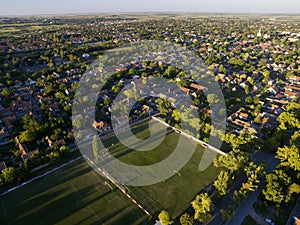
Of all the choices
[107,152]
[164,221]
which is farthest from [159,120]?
[164,221]

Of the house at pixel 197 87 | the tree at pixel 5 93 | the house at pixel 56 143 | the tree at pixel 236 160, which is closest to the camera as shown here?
the tree at pixel 236 160

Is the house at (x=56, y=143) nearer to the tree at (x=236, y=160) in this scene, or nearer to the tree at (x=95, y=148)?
the tree at (x=95, y=148)

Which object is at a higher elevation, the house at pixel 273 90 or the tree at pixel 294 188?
the house at pixel 273 90

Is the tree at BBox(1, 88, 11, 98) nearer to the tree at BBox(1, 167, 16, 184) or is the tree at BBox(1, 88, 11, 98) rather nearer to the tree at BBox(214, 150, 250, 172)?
the tree at BBox(1, 167, 16, 184)

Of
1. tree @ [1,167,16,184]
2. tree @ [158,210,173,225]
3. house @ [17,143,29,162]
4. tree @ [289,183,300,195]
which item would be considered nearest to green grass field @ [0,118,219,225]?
tree @ [1,167,16,184]

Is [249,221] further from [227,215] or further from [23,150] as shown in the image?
[23,150]

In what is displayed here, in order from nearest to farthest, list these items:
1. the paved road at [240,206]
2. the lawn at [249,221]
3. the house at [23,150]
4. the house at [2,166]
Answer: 1. the lawn at [249,221]
2. the paved road at [240,206]
3. the house at [2,166]
4. the house at [23,150]

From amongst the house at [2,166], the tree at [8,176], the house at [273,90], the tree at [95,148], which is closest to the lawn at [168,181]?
the tree at [95,148]

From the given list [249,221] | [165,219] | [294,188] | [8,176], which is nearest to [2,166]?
[8,176]
